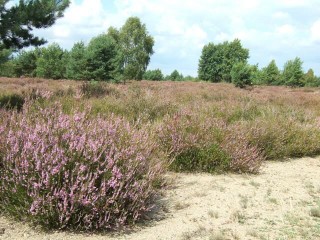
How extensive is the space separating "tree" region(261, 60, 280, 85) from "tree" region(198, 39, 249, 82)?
9619 millimetres

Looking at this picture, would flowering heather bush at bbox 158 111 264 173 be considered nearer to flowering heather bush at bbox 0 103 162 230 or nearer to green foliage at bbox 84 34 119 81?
flowering heather bush at bbox 0 103 162 230

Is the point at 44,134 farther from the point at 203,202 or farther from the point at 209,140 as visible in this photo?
the point at 209,140

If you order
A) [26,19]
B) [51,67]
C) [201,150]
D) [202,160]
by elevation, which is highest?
[51,67]

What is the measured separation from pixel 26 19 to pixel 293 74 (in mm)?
51011

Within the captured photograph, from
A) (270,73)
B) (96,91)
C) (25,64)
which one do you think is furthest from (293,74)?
(96,91)

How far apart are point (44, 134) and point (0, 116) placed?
1.29m

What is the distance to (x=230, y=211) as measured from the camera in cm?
426

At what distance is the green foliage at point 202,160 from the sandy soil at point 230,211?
0.19m

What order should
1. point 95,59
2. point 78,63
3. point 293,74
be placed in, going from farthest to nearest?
point 293,74
point 78,63
point 95,59

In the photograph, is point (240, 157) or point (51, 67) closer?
point (240, 157)

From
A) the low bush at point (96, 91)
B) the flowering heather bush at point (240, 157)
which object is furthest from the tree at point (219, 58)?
the flowering heather bush at point (240, 157)

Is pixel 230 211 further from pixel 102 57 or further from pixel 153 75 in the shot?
pixel 153 75

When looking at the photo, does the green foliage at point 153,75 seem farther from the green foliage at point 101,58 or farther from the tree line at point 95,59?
the green foliage at point 101,58

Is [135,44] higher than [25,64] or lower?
higher
